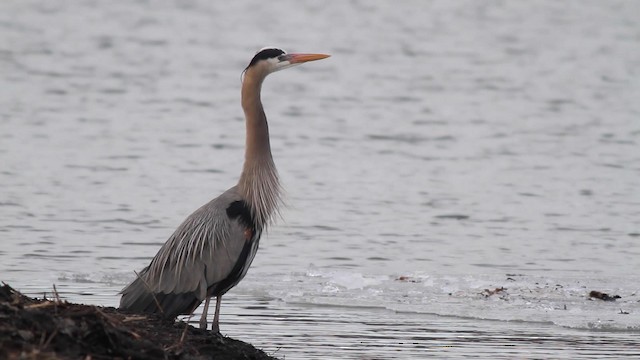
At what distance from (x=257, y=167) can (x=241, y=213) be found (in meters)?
0.45

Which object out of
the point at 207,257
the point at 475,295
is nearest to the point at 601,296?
the point at 475,295

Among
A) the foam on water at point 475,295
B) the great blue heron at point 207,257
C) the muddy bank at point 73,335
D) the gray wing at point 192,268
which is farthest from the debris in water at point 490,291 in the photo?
the muddy bank at point 73,335

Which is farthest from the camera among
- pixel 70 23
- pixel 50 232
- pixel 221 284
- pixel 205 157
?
pixel 70 23

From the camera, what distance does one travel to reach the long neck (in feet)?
29.5

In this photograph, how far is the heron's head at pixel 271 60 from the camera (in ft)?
30.5

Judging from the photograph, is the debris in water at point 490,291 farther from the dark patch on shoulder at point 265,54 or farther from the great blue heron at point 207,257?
the dark patch on shoulder at point 265,54

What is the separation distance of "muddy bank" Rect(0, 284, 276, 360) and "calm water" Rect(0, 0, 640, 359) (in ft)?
5.21

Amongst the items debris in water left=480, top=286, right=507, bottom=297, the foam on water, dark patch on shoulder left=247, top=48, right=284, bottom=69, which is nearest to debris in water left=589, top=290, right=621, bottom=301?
the foam on water

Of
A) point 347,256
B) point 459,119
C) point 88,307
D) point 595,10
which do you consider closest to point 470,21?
point 595,10

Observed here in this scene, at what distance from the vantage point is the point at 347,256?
12.7 metres

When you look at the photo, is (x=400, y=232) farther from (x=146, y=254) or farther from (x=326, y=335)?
(x=326, y=335)

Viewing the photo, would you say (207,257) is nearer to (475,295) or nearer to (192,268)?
(192,268)

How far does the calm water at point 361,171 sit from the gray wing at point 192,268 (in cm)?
64

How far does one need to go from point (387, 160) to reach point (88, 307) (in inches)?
436
